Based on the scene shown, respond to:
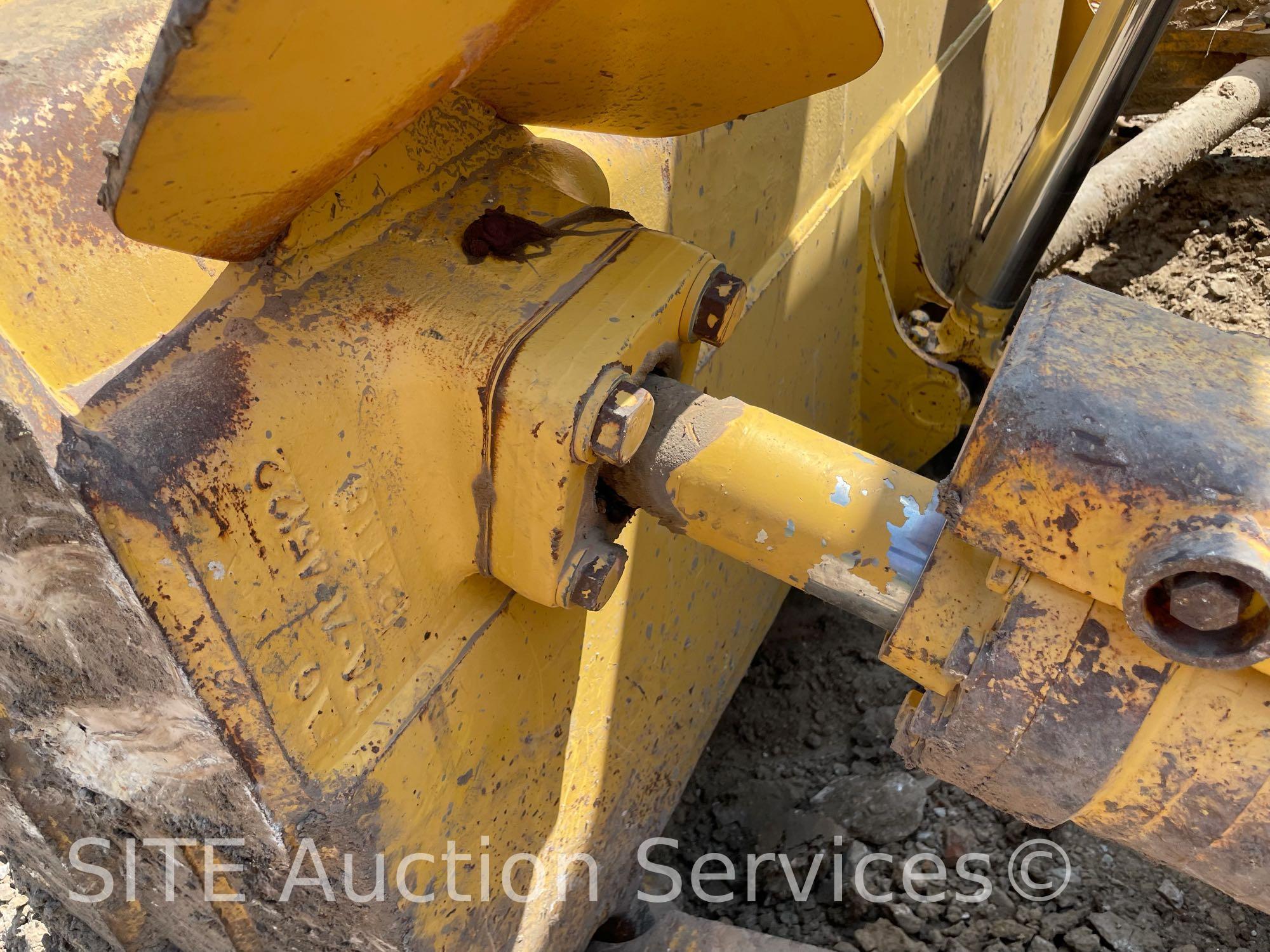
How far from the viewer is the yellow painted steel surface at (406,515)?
28.8 inches

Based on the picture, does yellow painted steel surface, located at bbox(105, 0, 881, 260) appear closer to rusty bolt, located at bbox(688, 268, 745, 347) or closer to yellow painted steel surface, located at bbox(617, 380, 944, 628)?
rusty bolt, located at bbox(688, 268, 745, 347)

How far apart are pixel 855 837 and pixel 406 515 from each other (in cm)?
126

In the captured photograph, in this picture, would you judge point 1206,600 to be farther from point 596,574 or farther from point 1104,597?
point 596,574

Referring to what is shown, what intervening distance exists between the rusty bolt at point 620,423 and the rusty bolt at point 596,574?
14 cm

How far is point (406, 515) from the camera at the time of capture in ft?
2.95

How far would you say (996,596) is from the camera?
2.66 feet

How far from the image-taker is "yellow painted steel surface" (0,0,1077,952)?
73 centimetres

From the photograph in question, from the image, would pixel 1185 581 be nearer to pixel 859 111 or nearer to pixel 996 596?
pixel 996 596

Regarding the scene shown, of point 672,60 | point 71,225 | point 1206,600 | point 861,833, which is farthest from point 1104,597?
point 861,833

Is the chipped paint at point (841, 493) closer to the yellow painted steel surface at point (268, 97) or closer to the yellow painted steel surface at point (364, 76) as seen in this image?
the yellow painted steel surface at point (364, 76)

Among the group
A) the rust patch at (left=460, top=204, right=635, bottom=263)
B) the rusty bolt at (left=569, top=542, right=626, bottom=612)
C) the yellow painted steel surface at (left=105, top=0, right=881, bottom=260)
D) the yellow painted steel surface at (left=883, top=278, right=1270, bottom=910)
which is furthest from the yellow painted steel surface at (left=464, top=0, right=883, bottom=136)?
the rusty bolt at (left=569, top=542, right=626, bottom=612)

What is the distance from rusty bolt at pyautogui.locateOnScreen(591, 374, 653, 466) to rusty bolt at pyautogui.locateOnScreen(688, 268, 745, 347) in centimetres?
17

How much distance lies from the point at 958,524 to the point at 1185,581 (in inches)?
6.2

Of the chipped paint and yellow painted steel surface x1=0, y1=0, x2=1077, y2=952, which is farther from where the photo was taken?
the chipped paint
